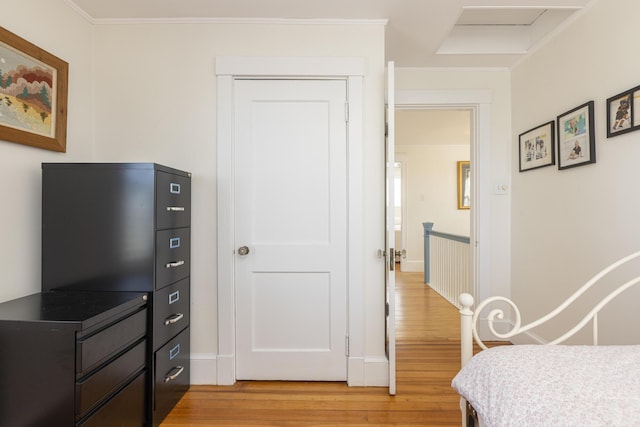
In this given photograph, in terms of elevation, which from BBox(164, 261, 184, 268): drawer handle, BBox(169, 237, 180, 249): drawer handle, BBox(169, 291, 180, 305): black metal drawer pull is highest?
BBox(169, 237, 180, 249): drawer handle

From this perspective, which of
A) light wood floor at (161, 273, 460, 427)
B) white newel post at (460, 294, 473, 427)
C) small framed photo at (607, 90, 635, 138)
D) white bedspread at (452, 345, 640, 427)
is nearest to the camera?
white bedspread at (452, 345, 640, 427)

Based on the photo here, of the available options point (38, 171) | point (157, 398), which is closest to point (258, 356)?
point (157, 398)

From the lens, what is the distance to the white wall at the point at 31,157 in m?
→ 1.57

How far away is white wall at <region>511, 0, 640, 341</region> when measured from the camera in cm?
172

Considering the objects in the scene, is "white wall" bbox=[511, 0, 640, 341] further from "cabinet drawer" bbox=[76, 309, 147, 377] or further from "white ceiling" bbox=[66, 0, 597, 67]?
"cabinet drawer" bbox=[76, 309, 147, 377]

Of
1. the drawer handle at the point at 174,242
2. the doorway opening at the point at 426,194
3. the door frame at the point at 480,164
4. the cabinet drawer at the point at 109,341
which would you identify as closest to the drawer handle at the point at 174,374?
the cabinet drawer at the point at 109,341

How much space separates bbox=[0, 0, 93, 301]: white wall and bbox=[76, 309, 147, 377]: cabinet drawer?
607mm

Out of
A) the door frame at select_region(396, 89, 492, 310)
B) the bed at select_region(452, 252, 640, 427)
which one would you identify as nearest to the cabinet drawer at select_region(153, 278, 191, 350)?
the bed at select_region(452, 252, 640, 427)

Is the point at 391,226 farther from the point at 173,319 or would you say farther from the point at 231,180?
the point at 173,319

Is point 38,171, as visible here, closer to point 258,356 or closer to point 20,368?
point 20,368

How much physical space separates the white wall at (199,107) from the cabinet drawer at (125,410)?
529 mm

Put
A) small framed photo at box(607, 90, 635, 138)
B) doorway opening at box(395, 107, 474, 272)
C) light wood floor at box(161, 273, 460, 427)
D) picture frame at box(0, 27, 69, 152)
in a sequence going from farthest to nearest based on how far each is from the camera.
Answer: doorway opening at box(395, 107, 474, 272) < light wood floor at box(161, 273, 460, 427) < small framed photo at box(607, 90, 635, 138) < picture frame at box(0, 27, 69, 152)

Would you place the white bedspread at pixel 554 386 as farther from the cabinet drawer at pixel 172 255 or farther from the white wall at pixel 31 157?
the white wall at pixel 31 157

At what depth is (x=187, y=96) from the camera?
2.16 meters
